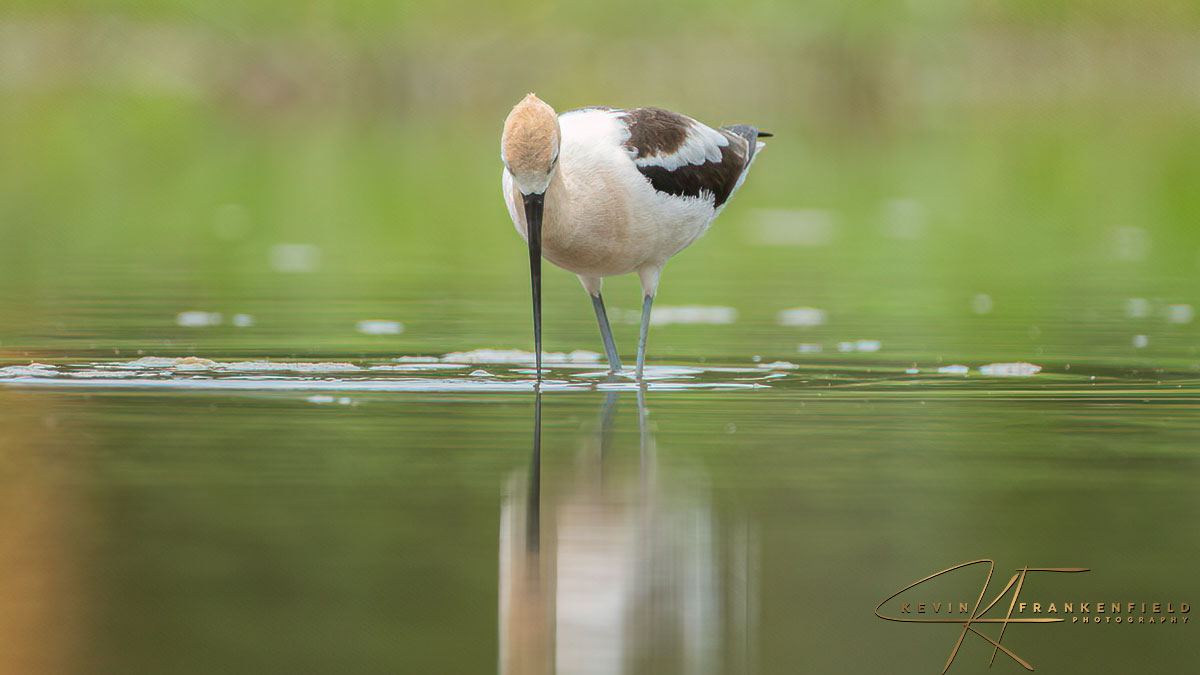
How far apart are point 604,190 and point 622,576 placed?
13.9 ft

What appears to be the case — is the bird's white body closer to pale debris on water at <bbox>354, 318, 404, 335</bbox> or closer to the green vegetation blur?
the green vegetation blur

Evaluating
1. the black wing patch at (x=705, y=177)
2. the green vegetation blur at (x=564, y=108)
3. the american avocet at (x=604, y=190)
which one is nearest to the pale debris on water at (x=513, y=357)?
the american avocet at (x=604, y=190)

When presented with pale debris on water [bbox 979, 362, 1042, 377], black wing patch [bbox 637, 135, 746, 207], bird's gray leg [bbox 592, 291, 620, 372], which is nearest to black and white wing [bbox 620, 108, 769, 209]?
black wing patch [bbox 637, 135, 746, 207]

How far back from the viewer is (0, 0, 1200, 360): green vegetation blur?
15117 mm

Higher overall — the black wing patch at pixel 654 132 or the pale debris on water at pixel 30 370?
the black wing patch at pixel 654 132

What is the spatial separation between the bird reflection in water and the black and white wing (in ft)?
10.4

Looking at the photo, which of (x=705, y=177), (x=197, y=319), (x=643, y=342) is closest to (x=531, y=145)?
(x=643, y=342)

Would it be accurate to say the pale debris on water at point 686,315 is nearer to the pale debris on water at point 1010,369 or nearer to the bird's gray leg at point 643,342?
the bird's gray leg at point 643,342

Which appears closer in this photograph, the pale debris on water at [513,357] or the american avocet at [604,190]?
the american avocet at [604,190]

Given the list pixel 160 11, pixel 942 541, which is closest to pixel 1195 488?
pixel 942 541

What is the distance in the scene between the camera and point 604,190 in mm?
9633

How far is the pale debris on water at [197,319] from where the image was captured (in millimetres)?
11695

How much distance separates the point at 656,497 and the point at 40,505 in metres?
1.94

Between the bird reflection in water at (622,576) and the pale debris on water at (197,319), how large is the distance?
5.06m
